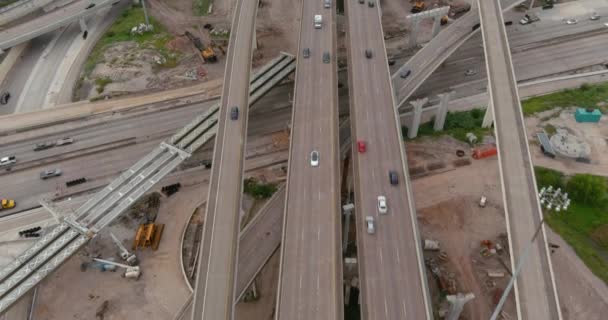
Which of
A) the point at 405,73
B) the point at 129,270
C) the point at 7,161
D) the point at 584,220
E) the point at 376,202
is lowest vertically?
the point at 584,220

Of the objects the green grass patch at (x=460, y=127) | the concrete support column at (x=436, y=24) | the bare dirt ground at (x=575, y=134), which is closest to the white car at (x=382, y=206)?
the green grass patch at (x=460, y=127)

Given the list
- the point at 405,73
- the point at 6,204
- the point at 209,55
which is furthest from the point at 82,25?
the point at 405,73

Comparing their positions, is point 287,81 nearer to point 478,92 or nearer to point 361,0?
point 361,0

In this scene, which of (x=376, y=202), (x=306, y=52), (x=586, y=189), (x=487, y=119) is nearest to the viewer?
(x=376, y=202)

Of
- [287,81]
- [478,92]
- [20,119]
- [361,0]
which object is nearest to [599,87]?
[478,92]

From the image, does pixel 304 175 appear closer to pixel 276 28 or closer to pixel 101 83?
pixel 101 83

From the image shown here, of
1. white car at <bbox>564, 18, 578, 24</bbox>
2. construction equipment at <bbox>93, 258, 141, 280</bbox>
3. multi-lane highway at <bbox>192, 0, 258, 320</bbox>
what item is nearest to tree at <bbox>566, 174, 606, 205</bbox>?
multi-lane highway at <bbox>192, 0, 258, 320</bbox>

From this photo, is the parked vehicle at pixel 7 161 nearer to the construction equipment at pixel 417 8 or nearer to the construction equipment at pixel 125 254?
the construction equipment at pixel 125 254
